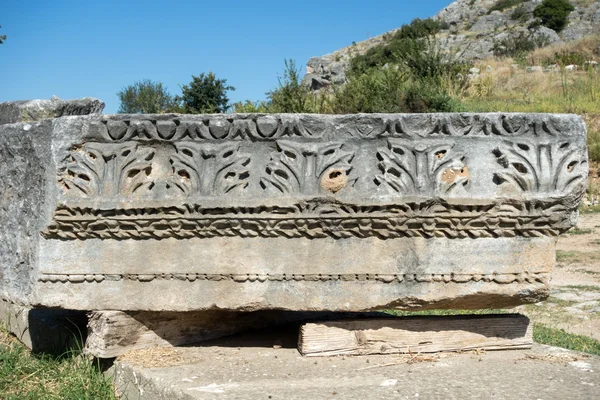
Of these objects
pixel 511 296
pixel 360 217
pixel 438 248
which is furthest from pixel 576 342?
pixel 360 217

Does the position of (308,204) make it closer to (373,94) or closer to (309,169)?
(309,169)

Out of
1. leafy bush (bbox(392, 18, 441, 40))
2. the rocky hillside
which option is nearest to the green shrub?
the rocky hillside

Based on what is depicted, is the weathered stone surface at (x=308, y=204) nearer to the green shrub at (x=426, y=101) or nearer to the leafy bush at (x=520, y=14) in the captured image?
the green shrub at (x=426, y=101)

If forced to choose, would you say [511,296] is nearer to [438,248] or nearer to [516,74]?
[438,248]

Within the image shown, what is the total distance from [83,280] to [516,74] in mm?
21449

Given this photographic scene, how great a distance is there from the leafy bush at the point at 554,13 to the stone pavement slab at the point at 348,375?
41.6 m

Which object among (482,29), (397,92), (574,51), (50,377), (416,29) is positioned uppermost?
(482,29)

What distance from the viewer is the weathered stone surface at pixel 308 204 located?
2.98m

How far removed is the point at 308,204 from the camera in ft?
9.73

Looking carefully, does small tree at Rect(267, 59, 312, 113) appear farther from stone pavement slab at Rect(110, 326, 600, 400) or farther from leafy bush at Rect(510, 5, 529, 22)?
leafy bush at Rect(510, 5, 529, 22)

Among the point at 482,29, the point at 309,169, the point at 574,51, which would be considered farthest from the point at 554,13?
the point at 309,169

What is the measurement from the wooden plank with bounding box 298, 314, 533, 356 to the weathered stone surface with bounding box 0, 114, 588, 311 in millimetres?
184

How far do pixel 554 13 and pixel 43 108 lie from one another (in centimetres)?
4211

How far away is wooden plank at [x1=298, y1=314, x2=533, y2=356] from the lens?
316cm
